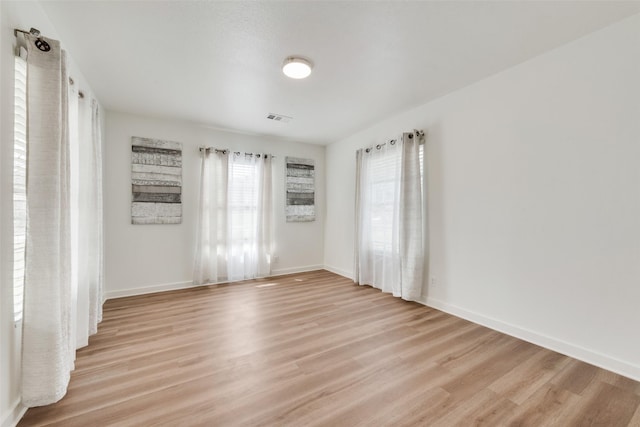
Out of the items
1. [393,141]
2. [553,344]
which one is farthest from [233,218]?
[553,344]

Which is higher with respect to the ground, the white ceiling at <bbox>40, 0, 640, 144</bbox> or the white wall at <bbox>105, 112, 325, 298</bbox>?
the white ceiling at <bbox>40, 0, 640, 144</bbox>

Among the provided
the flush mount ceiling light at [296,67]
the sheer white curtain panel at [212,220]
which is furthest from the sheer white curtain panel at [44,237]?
the sheer white curtain panel at [212,220]

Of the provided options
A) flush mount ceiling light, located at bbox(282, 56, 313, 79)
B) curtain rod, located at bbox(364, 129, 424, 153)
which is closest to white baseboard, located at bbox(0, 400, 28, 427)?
flush mount ceiling light, located at bbox(282, 56, 313, 79)

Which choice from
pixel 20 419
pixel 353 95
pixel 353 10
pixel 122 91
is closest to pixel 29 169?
pixel 20 419

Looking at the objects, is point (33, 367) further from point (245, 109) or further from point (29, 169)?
point (245, 109)

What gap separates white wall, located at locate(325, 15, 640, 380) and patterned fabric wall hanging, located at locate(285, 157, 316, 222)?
246 centimetres

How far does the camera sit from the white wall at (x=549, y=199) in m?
1.86

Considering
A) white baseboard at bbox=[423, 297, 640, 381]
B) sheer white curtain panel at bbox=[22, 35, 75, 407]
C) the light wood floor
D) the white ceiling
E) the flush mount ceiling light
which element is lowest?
the light wood floor

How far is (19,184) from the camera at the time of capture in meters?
1.47

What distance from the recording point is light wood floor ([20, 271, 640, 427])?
1.49 m

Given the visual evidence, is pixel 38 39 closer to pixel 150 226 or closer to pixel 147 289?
pixel 150 226

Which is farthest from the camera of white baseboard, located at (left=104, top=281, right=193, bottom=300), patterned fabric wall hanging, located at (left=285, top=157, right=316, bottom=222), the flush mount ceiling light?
patterned fabric wall hanging, located at (left=285, top=157, right=316, bottom=222)

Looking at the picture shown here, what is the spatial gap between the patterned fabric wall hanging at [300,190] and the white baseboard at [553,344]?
9.42ft

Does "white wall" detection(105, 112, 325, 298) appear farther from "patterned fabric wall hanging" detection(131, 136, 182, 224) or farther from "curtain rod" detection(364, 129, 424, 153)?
"curtain rod" detection(364, 129, 424, 153)
